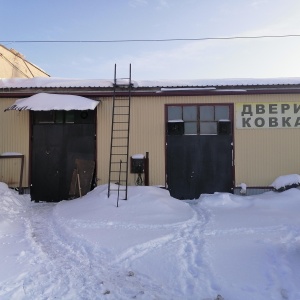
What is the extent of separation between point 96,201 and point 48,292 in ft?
15.9

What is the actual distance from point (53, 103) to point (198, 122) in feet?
15.9

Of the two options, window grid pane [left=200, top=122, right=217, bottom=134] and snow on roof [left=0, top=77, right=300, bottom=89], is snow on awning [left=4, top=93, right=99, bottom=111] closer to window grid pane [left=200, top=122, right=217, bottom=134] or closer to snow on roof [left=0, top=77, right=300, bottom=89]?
snow on roof [left=0, top=77, right=300, bottom=89]

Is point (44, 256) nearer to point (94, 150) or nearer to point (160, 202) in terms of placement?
point (160, 202)

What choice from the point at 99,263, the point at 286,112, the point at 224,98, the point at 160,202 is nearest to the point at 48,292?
the point at 99,263

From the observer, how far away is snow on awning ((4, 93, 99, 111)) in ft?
32.2

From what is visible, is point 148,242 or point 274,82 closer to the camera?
point 148,242

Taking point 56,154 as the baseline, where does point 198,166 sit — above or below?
below

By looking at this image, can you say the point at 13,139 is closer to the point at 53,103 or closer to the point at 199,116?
the point at 53,103

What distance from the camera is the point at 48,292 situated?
387 cm

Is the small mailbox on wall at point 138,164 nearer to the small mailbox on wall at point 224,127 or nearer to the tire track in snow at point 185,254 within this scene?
the small mailbox on wall at point 224,127

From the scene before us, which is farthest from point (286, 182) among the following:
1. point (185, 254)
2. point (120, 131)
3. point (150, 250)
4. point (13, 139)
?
point (13, 139)

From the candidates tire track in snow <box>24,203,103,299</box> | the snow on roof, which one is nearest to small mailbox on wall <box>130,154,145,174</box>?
the snow on roof

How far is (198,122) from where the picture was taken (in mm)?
10914

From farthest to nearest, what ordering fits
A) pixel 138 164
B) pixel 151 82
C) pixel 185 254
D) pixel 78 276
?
pixel 151 82
pixel 138 164
pixel 185 254
pixel 78 276
